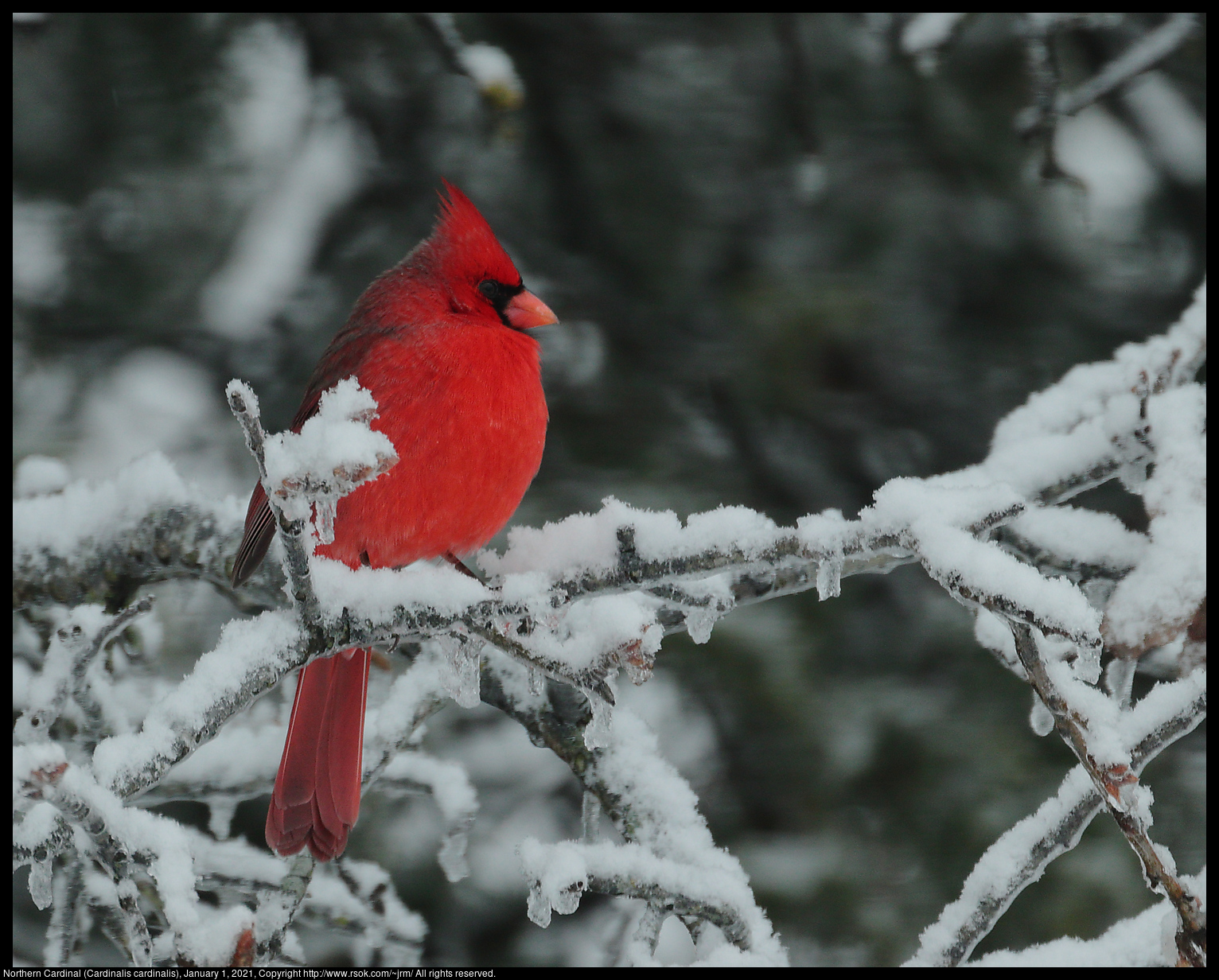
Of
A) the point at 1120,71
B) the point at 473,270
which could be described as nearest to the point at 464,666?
the point at 473,270

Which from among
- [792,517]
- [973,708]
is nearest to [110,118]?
[792,517]

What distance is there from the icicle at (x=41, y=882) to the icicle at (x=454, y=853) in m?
0.54

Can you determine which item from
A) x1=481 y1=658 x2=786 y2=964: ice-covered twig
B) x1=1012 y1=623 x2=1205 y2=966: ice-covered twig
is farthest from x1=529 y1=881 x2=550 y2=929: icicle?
x1=1012 y1=623 x2=1205 y2=966: ice-covered twig

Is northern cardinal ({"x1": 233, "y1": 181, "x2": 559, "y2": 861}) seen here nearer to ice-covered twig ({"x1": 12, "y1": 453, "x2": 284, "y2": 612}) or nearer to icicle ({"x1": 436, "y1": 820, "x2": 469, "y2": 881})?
icicle ({"x1": 436, "y1": 820, "x2": 469, "y2": 881})

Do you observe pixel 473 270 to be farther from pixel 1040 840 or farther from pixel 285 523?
pixel 1040 840

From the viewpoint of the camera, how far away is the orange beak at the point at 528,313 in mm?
1766

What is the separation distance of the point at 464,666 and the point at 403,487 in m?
0.40

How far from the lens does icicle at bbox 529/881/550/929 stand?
1.08 metres

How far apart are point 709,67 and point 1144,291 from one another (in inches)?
37.7

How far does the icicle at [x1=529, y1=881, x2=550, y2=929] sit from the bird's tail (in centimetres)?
39

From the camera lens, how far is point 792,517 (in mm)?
1987

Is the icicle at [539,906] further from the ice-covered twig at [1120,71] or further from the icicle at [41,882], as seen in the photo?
the ice-covered twig at [1120,71]

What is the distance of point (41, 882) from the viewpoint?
40.6 inches

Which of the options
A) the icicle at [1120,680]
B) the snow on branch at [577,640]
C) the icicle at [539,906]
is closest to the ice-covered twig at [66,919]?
the snow on branch at [577,640]
